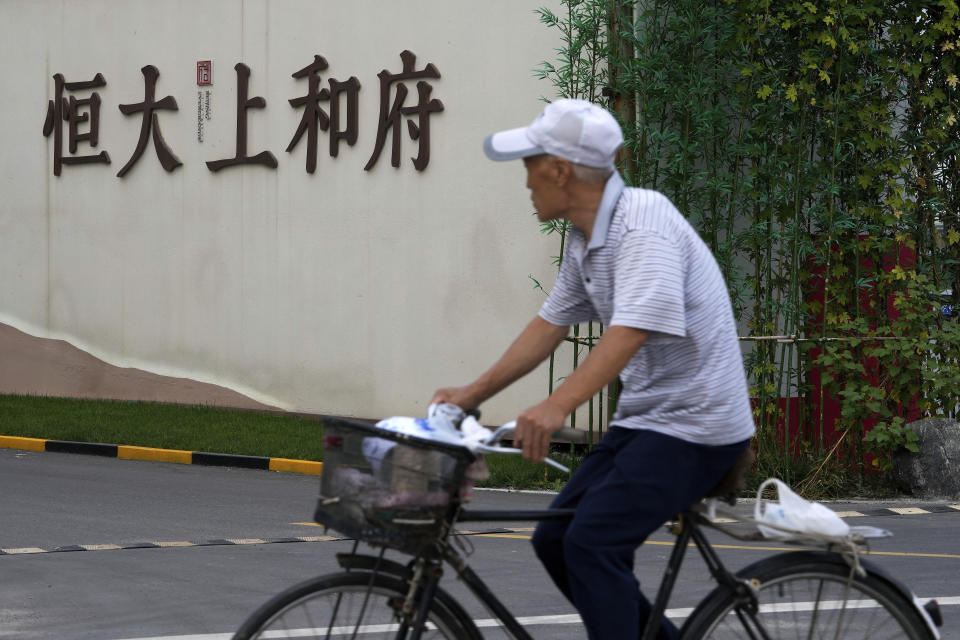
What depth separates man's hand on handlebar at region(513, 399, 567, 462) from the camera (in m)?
3.44

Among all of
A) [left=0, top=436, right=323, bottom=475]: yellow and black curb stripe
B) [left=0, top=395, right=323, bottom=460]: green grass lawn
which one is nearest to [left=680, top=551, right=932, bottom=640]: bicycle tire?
[left=0, top=436, right=323, bottom=475]: yellow and black curb stripe

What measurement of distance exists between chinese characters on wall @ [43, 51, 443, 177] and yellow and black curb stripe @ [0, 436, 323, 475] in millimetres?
3690

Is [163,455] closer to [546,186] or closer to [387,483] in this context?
[546,186]

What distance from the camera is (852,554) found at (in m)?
3.74

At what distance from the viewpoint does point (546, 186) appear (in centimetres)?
370

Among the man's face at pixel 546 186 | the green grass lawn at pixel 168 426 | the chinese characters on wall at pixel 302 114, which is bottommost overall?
the green grass lawn at pixel 168 426

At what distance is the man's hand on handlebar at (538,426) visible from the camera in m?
3.44

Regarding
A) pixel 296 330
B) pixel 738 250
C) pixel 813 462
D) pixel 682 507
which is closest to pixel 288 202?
pixel 296 330

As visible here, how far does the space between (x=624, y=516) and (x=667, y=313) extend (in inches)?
19.7

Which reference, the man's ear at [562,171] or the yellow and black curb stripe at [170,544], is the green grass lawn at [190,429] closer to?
the yellow and black curb stripe at [170,544]

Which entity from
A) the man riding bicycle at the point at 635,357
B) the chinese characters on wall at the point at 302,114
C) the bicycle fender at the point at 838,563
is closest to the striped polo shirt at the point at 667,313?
the man riding bicycle at the point at 635,357

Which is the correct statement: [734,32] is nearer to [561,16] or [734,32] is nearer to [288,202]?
[561,16]

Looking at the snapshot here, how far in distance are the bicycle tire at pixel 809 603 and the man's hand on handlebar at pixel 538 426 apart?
2.03 feet

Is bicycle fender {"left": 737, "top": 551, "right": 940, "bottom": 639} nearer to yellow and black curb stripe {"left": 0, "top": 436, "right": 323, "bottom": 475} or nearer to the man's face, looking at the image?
the man's face
